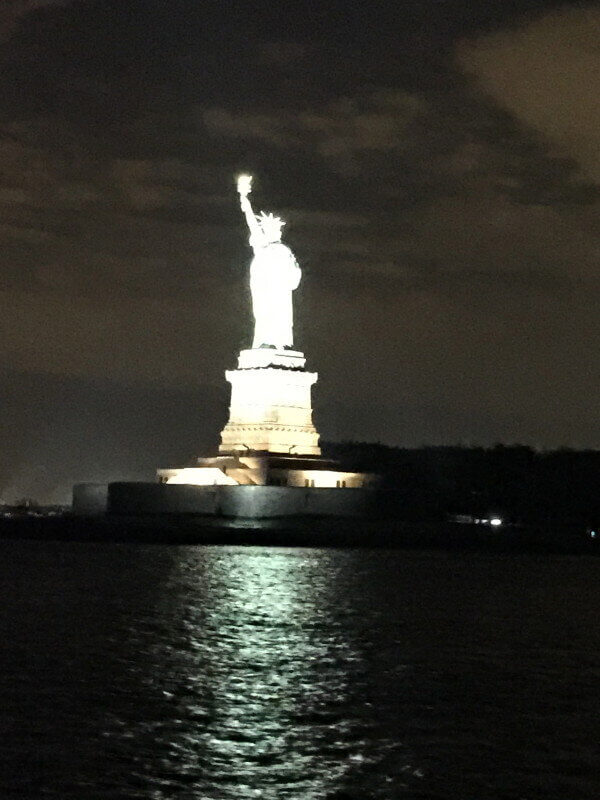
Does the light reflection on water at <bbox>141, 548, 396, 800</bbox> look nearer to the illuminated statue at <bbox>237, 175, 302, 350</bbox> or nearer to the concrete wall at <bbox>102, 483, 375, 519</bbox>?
the concrete wall at <bbox>102, 483, 375, 519</bbox>

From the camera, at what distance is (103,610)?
28.8 meters

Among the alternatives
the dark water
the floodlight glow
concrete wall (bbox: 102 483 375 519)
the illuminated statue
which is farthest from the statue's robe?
the dark water

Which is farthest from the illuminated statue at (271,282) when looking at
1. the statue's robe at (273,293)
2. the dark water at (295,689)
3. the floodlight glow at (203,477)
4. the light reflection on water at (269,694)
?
the light reflection on water at (269,694)

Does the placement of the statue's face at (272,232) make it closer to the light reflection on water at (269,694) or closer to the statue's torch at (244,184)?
the statue's torch at (244,184)

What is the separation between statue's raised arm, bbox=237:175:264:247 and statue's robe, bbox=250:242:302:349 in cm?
40

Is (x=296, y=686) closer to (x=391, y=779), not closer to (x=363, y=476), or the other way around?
(x=391, y=779)

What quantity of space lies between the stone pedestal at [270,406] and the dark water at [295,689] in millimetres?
19232

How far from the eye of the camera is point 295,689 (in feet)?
65.8

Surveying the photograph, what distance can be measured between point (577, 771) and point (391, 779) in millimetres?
1764

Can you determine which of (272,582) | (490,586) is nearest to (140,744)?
(272,582)

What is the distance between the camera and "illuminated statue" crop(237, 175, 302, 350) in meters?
57.6

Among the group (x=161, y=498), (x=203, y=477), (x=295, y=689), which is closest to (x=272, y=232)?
(x=203, y=477)

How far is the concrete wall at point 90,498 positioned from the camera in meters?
55.9

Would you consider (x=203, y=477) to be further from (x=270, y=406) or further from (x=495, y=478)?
(x=495, y=478)
